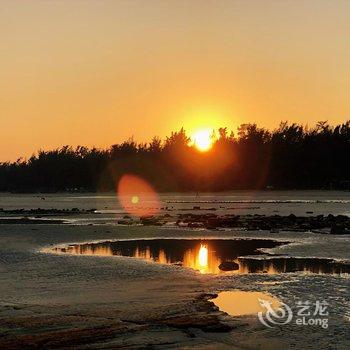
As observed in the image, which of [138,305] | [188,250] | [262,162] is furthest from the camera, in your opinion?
[262,162]

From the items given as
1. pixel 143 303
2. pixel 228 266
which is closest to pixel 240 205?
pixel 228 266

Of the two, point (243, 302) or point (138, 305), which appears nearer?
point (138, 305)

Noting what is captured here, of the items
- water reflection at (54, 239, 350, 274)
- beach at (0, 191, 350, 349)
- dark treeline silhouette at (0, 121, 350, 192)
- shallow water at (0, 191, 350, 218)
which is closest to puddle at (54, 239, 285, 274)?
water reflection at (54, 239, 350, 274)

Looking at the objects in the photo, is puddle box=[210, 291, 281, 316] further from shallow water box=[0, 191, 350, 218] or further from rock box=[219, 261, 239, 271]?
shallow water box=[0, 191, 350, 218]

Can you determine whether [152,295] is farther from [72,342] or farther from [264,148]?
[264,148]

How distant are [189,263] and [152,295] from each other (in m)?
7.47

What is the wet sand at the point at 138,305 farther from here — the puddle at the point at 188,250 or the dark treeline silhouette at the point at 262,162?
the dark treeline silhouette at the point at 262,162

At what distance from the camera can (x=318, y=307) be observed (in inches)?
593

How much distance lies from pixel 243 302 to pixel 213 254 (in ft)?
37.7

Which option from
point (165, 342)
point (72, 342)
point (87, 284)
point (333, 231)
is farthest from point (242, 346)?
point (333, 231)

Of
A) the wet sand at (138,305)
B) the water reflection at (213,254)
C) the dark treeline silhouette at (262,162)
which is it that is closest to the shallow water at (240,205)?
the dark treeline silhouette at (262,162)

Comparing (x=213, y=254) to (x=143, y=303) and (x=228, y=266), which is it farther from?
(x=143, y=303)

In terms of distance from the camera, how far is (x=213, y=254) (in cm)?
2769

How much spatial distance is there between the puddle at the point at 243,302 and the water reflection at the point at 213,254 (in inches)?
169
